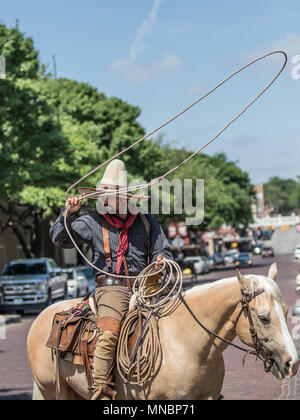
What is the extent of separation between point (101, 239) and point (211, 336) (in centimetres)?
125

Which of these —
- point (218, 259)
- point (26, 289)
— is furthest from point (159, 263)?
point (218, 259)

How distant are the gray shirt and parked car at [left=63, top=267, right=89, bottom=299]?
1005 inches

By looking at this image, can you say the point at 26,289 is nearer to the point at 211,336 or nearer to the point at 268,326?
the point at 211,336

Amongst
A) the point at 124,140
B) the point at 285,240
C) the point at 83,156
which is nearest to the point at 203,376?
the point at 83,156

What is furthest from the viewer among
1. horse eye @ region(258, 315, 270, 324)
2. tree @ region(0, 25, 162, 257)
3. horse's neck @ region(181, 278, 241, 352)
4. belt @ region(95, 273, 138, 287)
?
tree @ region(0, 25, 162, 257)

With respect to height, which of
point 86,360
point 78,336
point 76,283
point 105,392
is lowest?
point 76,283

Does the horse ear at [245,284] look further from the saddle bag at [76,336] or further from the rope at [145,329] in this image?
the saddle bag at [76,336]

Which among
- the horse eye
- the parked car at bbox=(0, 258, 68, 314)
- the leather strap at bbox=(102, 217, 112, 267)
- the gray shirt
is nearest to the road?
the gray shirt

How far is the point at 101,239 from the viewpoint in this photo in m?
5.95

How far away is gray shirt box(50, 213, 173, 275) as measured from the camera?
5.93 meters

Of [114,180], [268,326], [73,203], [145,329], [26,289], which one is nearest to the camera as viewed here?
[268,326]

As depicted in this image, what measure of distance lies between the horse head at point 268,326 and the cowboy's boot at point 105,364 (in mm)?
1016

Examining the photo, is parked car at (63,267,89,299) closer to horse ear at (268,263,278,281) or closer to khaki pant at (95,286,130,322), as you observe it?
khaki pant at (95,286,130,322)

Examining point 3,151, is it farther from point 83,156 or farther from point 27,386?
point 27,386
